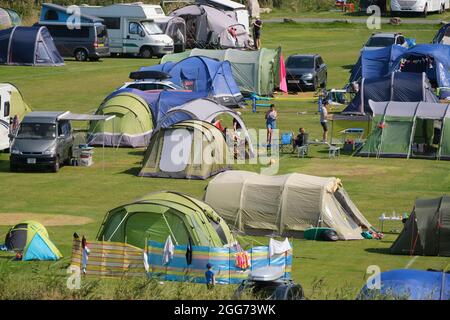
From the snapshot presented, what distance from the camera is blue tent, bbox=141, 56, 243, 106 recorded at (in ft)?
148

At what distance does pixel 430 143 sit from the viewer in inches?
1439

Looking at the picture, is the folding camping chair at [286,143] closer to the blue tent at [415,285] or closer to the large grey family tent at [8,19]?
the blue tent at [415,285]

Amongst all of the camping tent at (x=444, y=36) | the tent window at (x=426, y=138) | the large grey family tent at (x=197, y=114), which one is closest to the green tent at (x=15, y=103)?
the large grey family tent at (x=197, y=114)

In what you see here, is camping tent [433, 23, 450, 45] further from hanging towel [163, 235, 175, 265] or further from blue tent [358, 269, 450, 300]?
blue tent [358, 269, 450, 300]

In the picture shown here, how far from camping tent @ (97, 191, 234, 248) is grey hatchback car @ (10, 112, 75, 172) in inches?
386

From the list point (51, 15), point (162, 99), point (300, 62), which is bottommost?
point (300, 62)

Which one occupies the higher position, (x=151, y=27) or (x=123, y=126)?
(x=151, y=27)

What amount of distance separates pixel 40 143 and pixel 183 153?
13.5 ft

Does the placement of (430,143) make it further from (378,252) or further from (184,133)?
(378,252)

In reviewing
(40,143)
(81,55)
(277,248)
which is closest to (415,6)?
(81,55)

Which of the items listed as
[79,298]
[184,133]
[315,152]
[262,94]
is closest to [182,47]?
[262,94]

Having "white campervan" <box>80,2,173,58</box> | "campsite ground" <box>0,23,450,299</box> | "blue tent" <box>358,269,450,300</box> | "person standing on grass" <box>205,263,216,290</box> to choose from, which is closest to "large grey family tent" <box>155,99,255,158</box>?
"campsite ground" <box>0,23,450,299</box>

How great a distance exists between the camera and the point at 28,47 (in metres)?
52.9

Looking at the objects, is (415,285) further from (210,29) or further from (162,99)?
(210,29)
